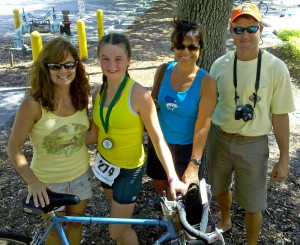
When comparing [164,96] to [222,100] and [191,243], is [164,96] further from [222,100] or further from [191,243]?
[191,243]

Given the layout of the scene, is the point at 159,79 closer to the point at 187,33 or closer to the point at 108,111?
the point at 187,33

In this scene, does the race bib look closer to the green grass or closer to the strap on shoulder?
the strap on shoulder

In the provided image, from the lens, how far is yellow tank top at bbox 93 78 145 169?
90.4 inches

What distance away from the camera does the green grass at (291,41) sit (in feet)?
29.1

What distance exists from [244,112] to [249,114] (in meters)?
0.04

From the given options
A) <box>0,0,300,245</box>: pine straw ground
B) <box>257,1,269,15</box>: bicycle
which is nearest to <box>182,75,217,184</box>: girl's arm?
<box>0,0,300,245</box>: pine straw ground

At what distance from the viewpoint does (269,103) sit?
2510 mm

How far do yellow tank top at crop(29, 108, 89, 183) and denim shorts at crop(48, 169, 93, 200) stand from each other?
3 cm

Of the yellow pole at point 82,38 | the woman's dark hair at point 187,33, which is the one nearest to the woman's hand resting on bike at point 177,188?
the woman's dark hair at point 187,33

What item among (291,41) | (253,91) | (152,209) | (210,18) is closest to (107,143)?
(253,91)

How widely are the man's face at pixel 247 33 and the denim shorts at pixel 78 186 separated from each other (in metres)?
1.40

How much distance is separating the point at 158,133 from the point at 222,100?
2.11 feet

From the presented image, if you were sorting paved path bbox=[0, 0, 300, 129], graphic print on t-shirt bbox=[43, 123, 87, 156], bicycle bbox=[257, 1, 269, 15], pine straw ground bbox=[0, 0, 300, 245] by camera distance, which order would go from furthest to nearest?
bicycle bbox=[257, 1, 269, 15], paved path bbox=[0, 0, 300, 129], pine straw ground bbox=[0, 0, 300, 245], graphic print on t-shirt bbox=[43, 123, 87, 156]

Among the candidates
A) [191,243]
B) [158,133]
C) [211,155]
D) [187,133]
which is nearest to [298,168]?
[211,155]
